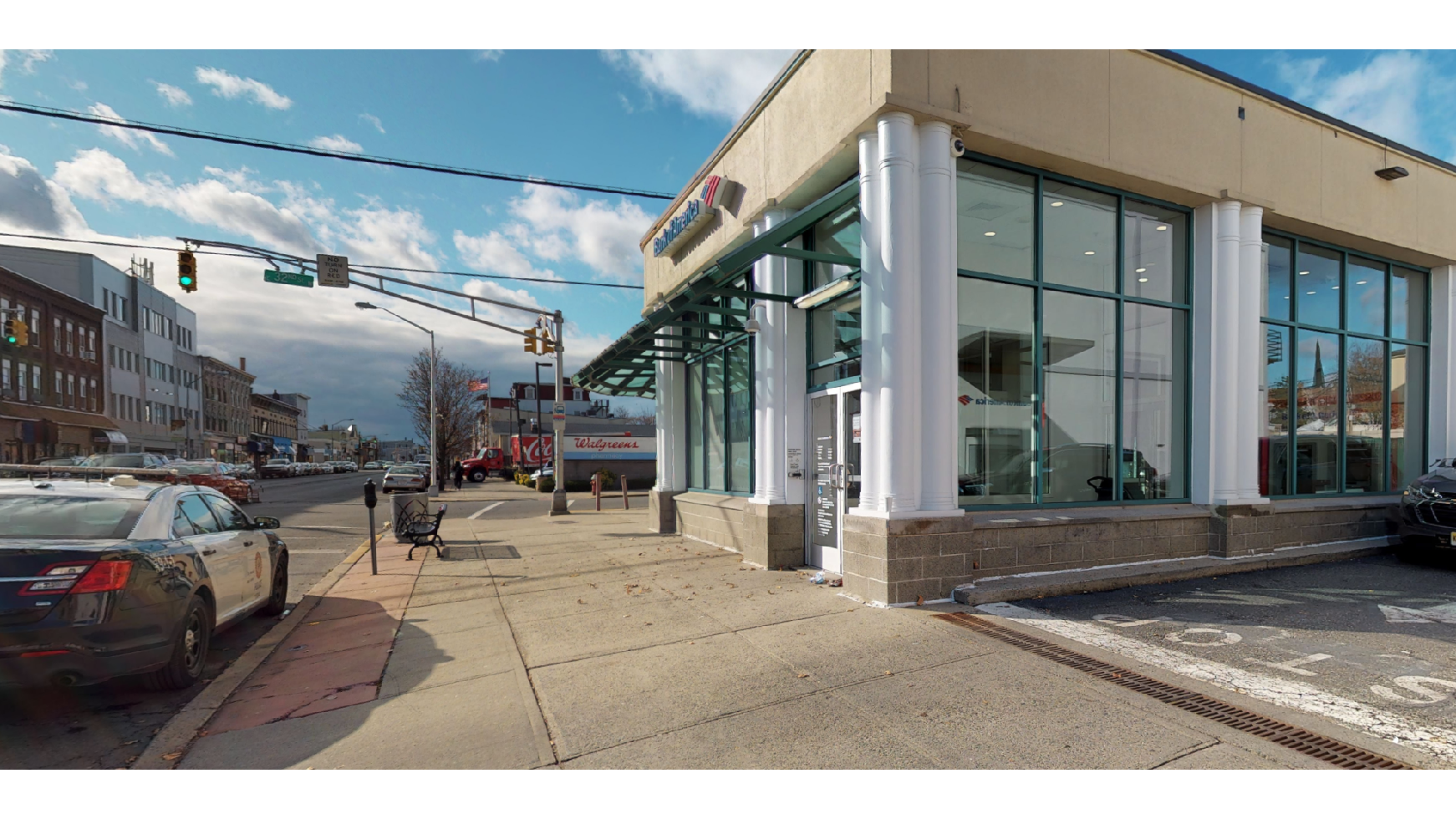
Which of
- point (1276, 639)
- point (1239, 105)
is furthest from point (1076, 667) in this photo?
point (1239, 105)


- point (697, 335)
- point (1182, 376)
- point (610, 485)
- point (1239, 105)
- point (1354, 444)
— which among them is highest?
point (1239, 105)

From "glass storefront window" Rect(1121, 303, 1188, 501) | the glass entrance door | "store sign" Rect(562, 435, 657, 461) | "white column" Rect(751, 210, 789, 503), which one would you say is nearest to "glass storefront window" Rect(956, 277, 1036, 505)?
the glass entrance door

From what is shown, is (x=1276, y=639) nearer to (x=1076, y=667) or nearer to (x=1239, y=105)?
(x=1076, y=667)

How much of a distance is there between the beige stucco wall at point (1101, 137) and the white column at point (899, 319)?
1.54ft

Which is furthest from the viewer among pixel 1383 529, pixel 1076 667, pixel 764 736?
pixel 1383 529

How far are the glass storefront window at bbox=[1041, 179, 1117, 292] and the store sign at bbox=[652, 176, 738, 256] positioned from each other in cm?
438

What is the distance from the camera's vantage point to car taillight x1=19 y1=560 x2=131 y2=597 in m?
4.31

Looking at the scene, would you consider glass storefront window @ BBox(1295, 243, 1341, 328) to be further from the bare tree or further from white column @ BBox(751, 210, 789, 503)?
the bare tree

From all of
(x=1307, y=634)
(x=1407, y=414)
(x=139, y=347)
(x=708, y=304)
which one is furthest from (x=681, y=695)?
(x=139, y=347)

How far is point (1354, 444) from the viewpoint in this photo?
37.7 ft

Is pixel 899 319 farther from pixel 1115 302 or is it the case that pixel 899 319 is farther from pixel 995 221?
pixel 1115 302

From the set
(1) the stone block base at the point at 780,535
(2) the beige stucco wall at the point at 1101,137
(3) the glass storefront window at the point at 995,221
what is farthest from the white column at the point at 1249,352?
(1) the stone block base at the point at 780,535

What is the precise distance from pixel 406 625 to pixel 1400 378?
53.6ft

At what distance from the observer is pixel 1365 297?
11625 millimetres
